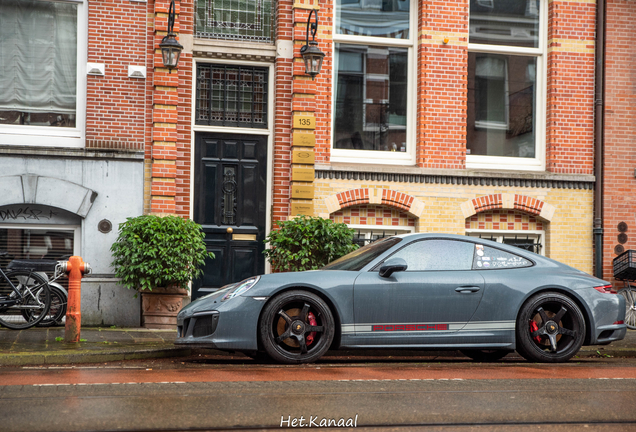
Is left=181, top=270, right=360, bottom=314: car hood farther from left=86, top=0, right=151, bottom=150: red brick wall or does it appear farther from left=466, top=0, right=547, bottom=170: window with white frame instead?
left=466, top=0, right=547, bottom=170: window with white frame

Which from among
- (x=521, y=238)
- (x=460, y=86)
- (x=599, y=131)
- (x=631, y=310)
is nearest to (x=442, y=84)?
Answer: (x=460, y=86)

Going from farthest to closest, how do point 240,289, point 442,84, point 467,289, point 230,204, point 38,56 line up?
point 442,84
point 230,204
point 38,56
point 467,289
point 240,289

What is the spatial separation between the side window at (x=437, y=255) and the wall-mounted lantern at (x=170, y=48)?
5672 millimetres

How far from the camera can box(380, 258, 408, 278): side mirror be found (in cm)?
790

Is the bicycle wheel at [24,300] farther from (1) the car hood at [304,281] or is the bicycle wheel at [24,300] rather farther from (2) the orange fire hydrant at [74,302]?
(1) the car hood at [304,281]

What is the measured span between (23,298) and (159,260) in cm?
190

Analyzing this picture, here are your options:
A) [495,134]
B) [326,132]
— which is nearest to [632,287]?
[495,134]

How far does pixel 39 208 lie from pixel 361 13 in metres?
6.23

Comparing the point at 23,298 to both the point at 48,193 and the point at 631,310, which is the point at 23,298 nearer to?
the point at 48,193

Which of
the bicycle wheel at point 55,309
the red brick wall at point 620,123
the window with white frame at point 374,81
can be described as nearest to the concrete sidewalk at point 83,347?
the bicycle wheel at point 55,309

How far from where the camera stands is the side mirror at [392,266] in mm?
7902

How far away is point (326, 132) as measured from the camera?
45.0 feet

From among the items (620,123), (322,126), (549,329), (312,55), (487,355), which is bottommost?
(487,355)

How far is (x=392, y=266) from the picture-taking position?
25.9 ft
